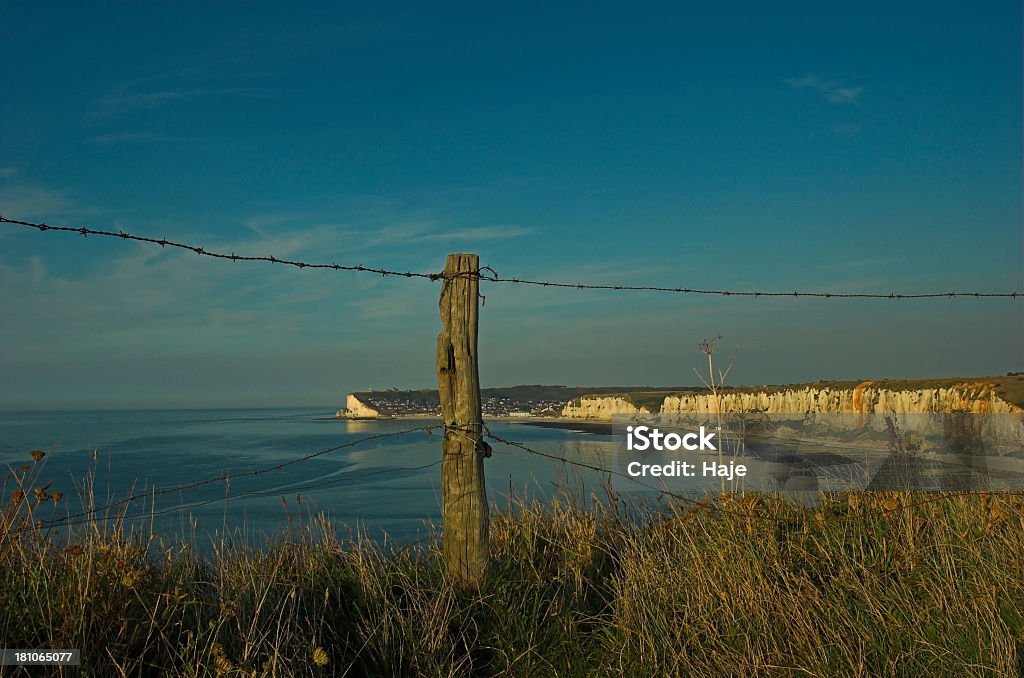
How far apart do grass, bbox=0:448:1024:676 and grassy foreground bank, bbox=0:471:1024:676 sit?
13 mm

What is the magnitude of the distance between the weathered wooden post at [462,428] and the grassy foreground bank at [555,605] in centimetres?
21

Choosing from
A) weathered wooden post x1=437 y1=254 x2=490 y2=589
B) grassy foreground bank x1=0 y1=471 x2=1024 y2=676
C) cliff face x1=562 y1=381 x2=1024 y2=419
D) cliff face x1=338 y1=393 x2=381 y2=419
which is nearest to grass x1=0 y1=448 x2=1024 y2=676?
grassy foreground bank x1=0 y1=471 x2=1024 y2=676

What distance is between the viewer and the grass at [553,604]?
10.8 ft

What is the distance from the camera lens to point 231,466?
82.3 feet

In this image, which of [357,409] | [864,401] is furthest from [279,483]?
[357,409]

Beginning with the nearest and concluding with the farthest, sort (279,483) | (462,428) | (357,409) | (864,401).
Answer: (462,428) < (864,401) < (279,483) < (357,409)

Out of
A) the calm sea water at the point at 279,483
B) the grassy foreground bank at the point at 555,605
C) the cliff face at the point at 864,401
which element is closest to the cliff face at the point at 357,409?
the calm sea water at the point at 279,483

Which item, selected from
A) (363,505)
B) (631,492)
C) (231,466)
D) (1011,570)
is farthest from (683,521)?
(231,466)

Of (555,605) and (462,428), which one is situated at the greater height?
(462,428)

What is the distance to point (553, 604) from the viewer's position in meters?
4.18

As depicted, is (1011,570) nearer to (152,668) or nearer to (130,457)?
(152,668)

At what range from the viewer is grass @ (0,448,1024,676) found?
10.8 feet

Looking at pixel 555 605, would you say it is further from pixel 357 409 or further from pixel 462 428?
pixel 357 409

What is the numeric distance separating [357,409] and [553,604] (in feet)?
225
